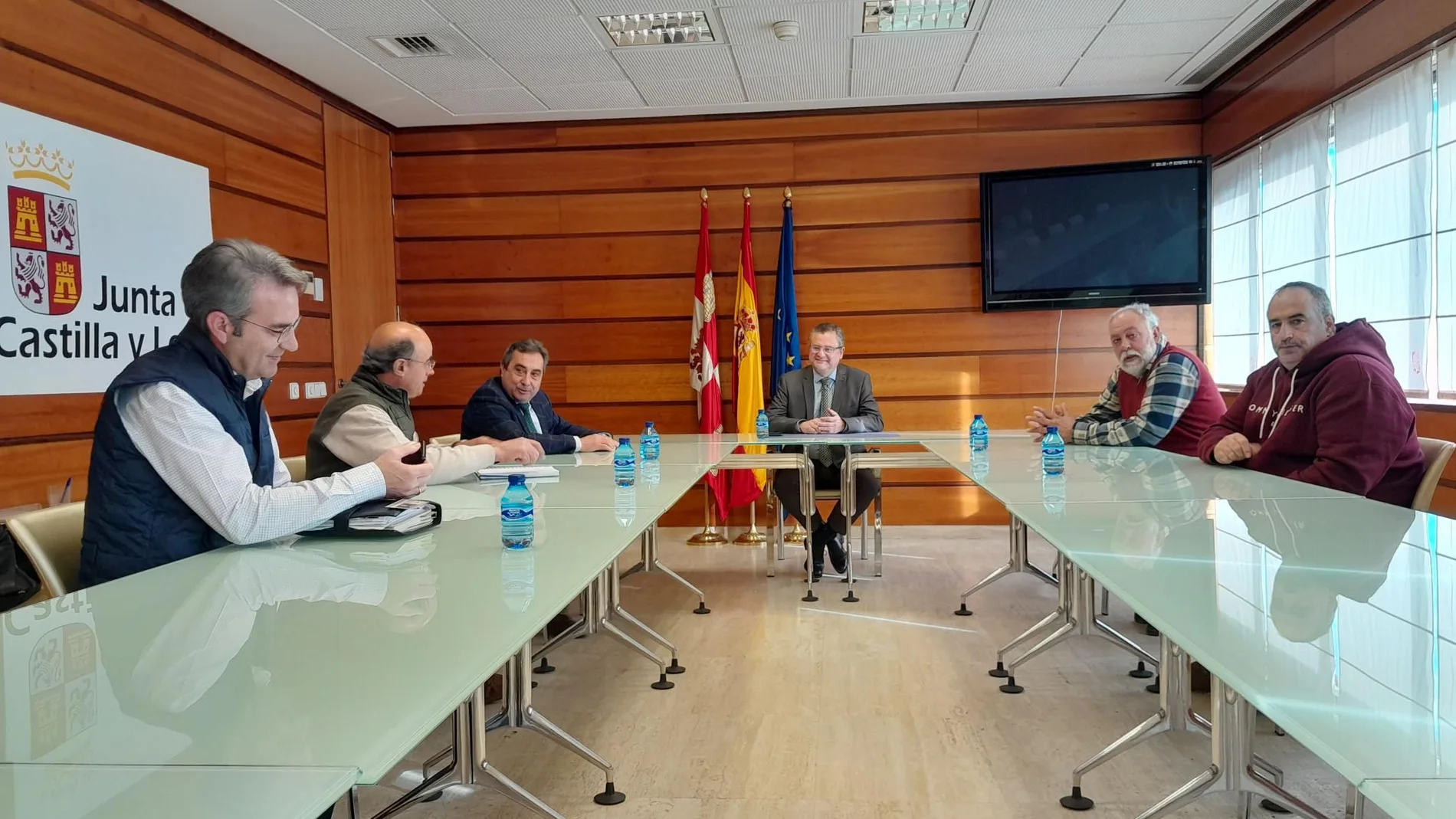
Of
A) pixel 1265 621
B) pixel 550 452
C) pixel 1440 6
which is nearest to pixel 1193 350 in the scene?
pixel 1440 6

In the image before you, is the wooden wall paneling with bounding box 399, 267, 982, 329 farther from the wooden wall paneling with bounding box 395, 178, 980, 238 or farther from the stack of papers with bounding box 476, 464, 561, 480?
the stack of papers with bounding box 476, 464, 561, 480

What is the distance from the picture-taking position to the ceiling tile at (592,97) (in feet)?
19.1

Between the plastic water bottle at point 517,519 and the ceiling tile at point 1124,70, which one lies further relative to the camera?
the ceiling tile at point 1124,70

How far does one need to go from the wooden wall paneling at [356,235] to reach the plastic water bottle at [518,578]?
4.37 metres

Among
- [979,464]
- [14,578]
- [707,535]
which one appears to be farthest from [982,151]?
[14,578]

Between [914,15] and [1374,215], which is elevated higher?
[914,15]

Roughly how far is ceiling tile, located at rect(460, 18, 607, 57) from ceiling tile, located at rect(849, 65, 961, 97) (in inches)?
65.1

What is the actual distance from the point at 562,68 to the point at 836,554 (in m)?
3.22

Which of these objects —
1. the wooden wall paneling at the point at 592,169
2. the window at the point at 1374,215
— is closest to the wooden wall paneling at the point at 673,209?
the wooden wall paneling at the point at 592,169

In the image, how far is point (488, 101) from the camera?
19.9 ft

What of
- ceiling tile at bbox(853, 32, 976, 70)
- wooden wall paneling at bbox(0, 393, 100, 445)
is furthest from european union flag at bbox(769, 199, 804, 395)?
wooden wall paneling at bbox(0, 393, 100, 445)

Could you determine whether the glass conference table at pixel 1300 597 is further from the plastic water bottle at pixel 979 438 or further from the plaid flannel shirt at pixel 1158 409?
the plastic water bottle at pixel 979 438

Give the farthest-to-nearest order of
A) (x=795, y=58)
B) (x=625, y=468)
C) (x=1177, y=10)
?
(x=795, y=58) < (x=1177, y=10) < (x=625, y=468)

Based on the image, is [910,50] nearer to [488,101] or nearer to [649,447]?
[488,101]
